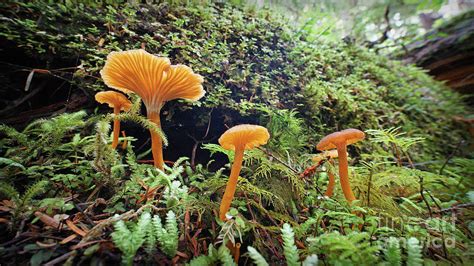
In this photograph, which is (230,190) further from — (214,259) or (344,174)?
(344,174)

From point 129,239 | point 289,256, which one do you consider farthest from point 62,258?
point 289,256

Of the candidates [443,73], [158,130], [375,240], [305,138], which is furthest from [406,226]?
[443,73]

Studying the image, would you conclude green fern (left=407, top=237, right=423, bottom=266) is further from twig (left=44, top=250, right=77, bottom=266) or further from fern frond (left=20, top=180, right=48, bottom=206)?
fern frond (left=20, top=180, right=48, bottom=206)

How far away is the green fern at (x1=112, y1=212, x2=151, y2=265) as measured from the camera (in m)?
0.92

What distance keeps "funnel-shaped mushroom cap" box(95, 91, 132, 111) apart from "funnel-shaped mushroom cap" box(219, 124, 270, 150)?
0.84 m

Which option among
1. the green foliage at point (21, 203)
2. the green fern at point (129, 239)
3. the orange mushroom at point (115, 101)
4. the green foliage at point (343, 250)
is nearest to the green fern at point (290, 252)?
the green foliage at point (343, 250)

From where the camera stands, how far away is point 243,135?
136cm

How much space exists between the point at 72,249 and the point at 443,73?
22.2 ft

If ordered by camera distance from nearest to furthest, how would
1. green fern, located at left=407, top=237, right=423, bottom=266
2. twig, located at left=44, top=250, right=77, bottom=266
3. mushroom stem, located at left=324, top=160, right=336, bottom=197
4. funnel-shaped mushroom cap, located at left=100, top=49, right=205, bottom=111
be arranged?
twig, located at left=44, top=250, right=77, bottom=266 → green fern, located at left=407, top=237, right=423, bottom=266 → funnel-shaped mushroom cap, located at left=100, top=49, right=205, bottom=111 → mushroom stem, located at left=324, top=160, right=336, bottom=197

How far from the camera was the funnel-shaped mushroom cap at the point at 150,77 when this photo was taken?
1401 mm

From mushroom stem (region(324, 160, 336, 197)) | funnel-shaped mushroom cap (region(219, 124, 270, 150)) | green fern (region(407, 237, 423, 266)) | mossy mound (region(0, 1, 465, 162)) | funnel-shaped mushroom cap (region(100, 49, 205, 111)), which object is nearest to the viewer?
green fern (region(407, 237, 423, 266))

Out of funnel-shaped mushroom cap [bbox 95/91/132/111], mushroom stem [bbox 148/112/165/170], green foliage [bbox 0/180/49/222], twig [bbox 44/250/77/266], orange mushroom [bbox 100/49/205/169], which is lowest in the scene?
twig [bbox 44/250/77/266]

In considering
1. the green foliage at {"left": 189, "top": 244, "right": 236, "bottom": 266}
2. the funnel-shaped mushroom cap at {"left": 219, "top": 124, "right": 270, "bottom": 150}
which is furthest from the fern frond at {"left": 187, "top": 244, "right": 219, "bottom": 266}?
the funnel-shaped mushroom cap at {"left": 219, "top": 124, "right": 270, "bottom": 150}

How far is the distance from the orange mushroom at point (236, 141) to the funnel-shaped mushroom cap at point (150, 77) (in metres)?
0.50
